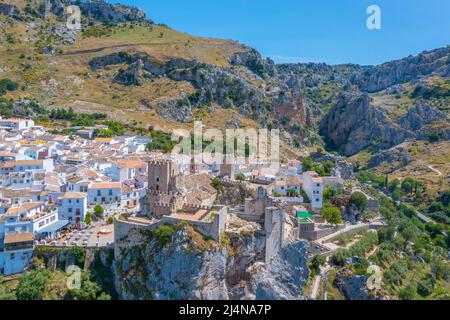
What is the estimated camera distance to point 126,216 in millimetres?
31188

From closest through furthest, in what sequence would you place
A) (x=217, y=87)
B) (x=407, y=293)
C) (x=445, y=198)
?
(x=407, y=293)
(x=445, y=198)
(x=217, y=87)

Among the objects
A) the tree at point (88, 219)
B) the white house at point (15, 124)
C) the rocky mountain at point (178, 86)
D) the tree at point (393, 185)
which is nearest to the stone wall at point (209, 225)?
the tree at point (88, 219)

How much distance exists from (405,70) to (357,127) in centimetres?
5517

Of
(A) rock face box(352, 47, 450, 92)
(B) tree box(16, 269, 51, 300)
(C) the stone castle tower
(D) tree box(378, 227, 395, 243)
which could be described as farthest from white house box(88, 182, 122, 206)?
(A) rock face box(352, 47, 450, 92)

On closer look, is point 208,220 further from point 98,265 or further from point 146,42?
point 146,42

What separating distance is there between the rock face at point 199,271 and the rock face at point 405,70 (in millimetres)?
114046

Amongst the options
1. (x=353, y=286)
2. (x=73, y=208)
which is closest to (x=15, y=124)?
(x=73, y=208)

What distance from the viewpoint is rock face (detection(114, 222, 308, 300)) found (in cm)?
2686

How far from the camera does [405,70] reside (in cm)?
13888

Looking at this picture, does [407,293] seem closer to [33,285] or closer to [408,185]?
[33,285]

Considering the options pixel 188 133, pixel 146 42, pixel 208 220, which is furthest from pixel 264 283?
pixel 146 42

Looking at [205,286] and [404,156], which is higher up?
[404,156]
